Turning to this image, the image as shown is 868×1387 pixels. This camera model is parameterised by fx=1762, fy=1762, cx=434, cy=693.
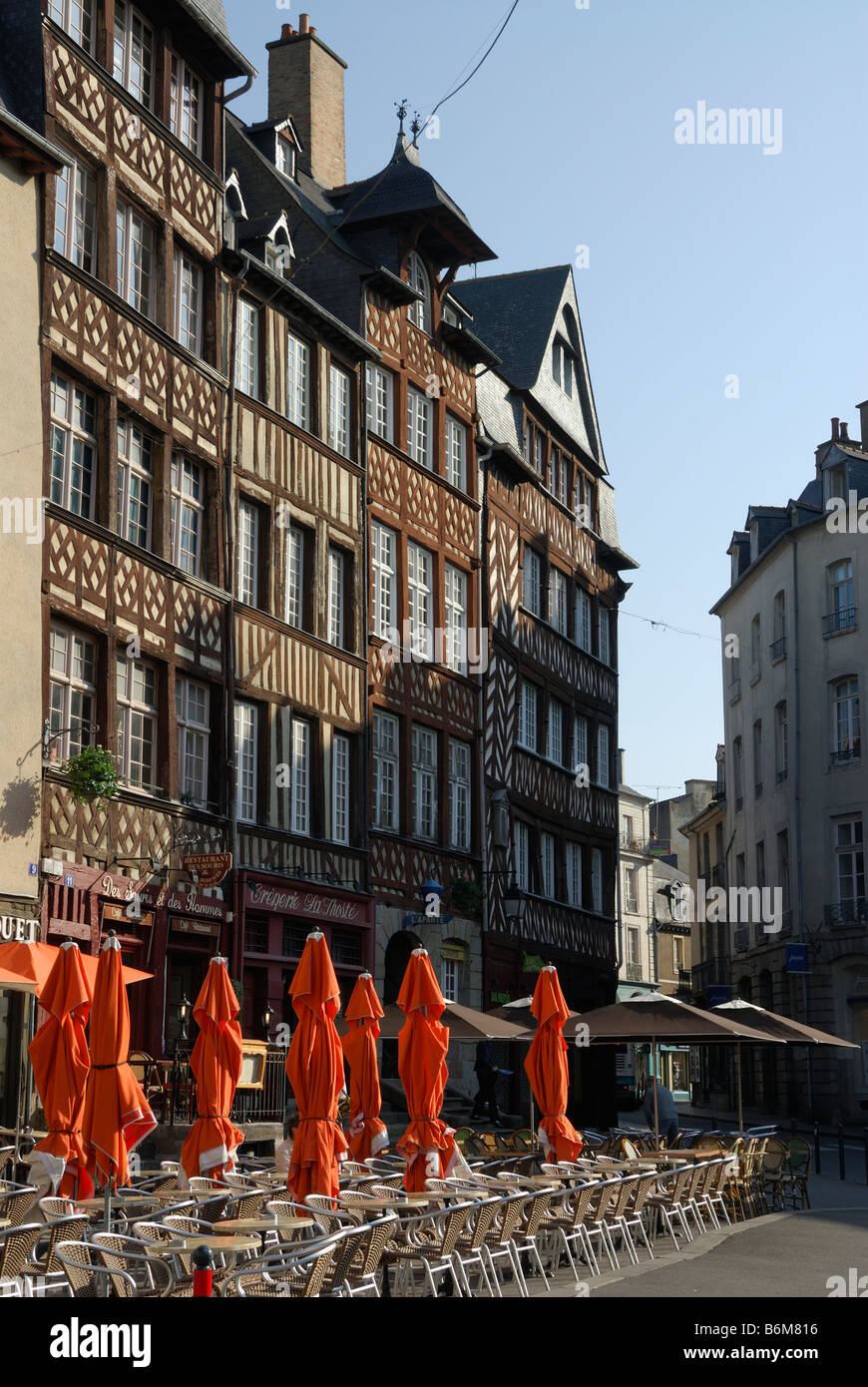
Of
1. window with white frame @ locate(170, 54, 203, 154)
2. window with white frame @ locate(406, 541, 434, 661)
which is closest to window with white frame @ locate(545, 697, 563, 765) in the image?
window with white frame @ locate(406, 541, 434, 661)

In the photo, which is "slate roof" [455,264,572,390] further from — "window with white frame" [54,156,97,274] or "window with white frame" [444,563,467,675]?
"window with white frame" [54,156,97,274]

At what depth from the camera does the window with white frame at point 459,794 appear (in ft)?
96.6

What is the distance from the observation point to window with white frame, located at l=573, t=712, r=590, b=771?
36688 millimetres

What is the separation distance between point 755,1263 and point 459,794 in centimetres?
1651

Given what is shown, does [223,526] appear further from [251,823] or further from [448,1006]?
[448,1006]

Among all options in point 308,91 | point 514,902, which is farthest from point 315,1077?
point 308,91

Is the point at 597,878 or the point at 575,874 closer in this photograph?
the point at 575,874

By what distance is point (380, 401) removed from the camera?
28.1 meters

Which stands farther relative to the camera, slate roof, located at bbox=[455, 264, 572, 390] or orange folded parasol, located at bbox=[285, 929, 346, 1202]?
slate roof, located at bbox=[455, 264, 572, 390]

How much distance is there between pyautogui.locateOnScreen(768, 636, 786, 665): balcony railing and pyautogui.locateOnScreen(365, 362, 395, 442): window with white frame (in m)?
20.6

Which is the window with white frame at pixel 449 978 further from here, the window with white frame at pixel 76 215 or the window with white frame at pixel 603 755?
the window with white frame at pixel 76 215

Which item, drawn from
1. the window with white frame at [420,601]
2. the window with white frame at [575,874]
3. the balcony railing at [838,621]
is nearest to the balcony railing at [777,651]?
the balcony railing at [838,621]

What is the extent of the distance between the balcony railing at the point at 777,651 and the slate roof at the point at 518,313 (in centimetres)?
1345

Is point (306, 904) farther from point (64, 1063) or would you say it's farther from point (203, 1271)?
point (203, 1271)
